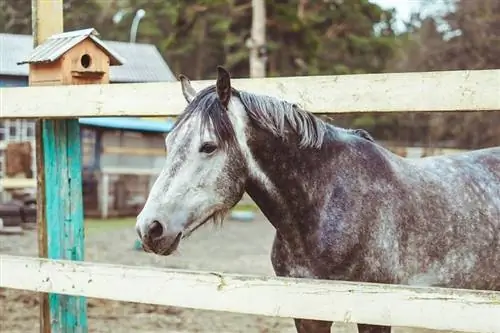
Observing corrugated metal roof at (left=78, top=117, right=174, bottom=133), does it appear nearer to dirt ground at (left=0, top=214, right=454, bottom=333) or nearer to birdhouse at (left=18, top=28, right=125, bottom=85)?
dirt ground at (left=0, top=214, right=454, bottom=333)

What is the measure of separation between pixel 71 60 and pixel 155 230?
5.38 feet

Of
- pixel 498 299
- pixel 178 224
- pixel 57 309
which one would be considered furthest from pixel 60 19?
pixel 498 299

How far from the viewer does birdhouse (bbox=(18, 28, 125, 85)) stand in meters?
3.62

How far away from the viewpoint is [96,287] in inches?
117

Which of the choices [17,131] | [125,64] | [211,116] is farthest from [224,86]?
[17,131]

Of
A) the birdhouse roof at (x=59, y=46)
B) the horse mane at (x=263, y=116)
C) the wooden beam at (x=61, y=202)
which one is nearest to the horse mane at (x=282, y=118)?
the horse mane at (x=263, y=116)

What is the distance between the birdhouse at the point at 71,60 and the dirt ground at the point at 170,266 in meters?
1.14

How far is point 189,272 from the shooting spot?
2.68m

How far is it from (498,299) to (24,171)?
512 inches

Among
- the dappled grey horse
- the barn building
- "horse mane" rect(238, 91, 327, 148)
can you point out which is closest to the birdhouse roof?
the dappled grey horse

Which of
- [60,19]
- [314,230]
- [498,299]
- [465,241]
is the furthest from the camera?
[60,19]

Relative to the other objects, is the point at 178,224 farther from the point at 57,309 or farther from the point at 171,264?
the point at 171,264

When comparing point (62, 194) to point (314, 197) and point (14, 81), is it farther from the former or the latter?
point (14, 81)

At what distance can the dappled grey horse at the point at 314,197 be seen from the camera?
8.23ft
